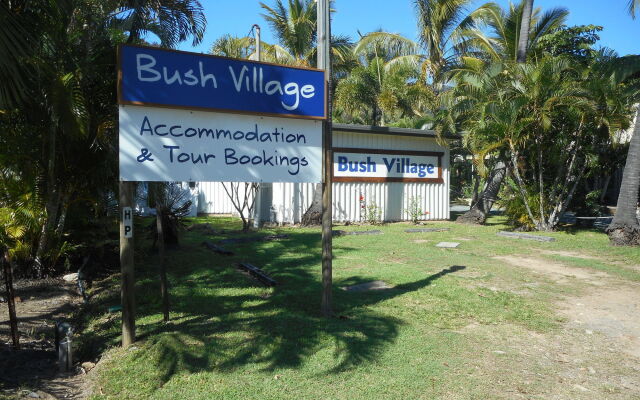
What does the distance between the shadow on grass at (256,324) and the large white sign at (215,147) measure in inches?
64.4

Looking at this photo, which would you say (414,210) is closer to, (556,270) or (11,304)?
(556,270)

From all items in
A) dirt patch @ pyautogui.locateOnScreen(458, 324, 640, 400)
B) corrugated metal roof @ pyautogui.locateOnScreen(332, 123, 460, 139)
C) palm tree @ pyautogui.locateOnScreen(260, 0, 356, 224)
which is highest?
palm tree @ pyautogui.locateOnScreen(260, 0, 356, 224)

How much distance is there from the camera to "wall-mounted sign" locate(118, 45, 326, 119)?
4.74 m

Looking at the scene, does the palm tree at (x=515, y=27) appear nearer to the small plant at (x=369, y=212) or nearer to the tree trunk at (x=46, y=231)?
the small plant at (x=369, y=212)

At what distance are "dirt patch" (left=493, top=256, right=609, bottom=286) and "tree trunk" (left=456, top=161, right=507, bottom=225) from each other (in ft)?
23.3

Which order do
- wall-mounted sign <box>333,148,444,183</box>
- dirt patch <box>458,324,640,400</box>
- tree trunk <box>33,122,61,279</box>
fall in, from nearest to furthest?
1. dirt patch <box>458,324,640,400</box>
2. tree trunk <box>33,122,61,279</box>
3. wall-mounted sign <box>333,148,444,183</box>

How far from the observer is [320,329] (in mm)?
5309

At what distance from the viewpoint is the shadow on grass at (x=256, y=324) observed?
4.56 metres

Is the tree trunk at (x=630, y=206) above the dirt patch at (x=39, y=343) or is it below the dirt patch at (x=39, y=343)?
above

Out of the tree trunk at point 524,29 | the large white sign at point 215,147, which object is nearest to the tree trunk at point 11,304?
the large white sign at point 215,147

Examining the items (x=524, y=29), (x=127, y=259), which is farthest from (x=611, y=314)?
(x=524, y=29)

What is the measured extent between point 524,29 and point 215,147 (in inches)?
575

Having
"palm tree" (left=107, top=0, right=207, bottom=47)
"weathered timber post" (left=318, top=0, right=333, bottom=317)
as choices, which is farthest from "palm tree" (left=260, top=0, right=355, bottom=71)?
"weathered timber post" (left=318, top=0, right=333, bottom=317)

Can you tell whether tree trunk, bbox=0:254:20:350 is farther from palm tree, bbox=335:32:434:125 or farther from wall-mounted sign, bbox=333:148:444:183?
palm tree, bbox=335:32:434:125
